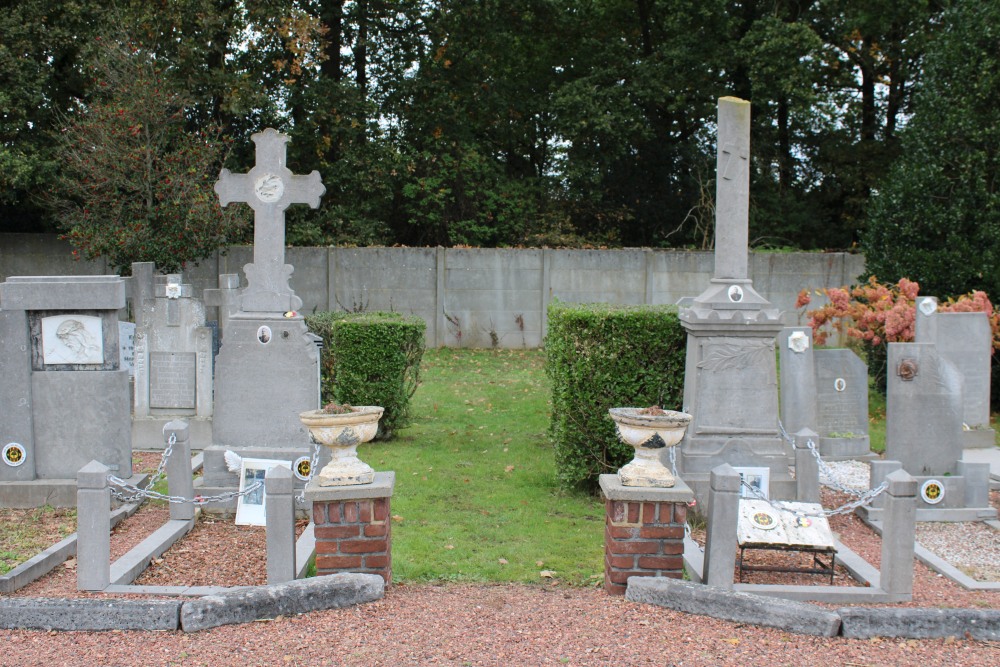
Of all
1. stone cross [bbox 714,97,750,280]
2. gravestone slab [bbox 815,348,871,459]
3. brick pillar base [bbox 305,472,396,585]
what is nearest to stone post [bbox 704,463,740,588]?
brick pillar base [bbox 305,472,396,585]

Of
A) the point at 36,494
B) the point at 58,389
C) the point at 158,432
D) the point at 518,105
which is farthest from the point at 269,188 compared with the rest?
the point at 518,105

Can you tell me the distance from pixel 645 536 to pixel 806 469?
260 centimetres

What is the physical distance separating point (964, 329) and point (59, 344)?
9.96m

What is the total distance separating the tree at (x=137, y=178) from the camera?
15.0 metres

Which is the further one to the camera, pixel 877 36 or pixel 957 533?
pixel 877 36

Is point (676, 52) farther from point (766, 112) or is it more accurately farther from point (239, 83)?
point (239, 83)

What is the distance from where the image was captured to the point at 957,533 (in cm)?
723

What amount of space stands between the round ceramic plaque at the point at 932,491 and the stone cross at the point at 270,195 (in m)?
5.80

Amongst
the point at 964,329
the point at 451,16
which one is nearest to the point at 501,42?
the point at 451,16

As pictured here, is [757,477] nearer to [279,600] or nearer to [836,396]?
[836,396]

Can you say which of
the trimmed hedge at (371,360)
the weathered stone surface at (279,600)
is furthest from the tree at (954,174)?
the weathered stone surface at (279,600)

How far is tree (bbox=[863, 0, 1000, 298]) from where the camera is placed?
12648 millimetres

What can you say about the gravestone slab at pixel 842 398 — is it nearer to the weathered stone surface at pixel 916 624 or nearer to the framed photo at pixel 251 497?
the weathered stone surface at pixel 916 624

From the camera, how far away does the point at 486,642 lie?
4508 millimetres
